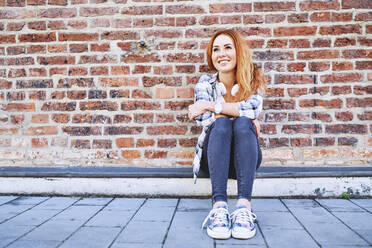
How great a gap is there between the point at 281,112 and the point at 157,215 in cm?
Answer: 120

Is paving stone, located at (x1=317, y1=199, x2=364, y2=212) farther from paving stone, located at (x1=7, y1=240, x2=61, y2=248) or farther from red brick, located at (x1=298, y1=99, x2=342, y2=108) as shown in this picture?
paving stone, located at (x1=7, y1=240, x2=61, y2=248)

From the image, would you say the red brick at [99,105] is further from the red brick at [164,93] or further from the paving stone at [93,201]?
the paving stone at [93,201]

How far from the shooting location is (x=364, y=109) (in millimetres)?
2174

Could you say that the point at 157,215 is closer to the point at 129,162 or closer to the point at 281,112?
the point at 129,162

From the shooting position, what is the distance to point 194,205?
2.02 m

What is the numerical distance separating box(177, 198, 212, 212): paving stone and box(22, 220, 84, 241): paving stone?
67 cm

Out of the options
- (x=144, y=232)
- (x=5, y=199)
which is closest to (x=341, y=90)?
(x=144, y=232)

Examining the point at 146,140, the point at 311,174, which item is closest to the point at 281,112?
the point at 311,174

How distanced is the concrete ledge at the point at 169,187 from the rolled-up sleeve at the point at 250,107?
62 cm

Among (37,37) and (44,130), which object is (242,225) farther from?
(37,37)

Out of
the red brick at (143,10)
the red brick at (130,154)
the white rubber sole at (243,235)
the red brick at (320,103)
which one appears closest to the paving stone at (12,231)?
the red brick at (130,154)

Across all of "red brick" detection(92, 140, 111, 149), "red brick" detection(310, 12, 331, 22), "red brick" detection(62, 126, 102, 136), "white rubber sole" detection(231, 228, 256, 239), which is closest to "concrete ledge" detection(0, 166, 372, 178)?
Answer: "red brick" detection(92, 140, 111, 149)

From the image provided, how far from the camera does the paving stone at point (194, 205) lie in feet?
6.37

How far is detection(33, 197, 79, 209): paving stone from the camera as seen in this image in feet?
6.52
